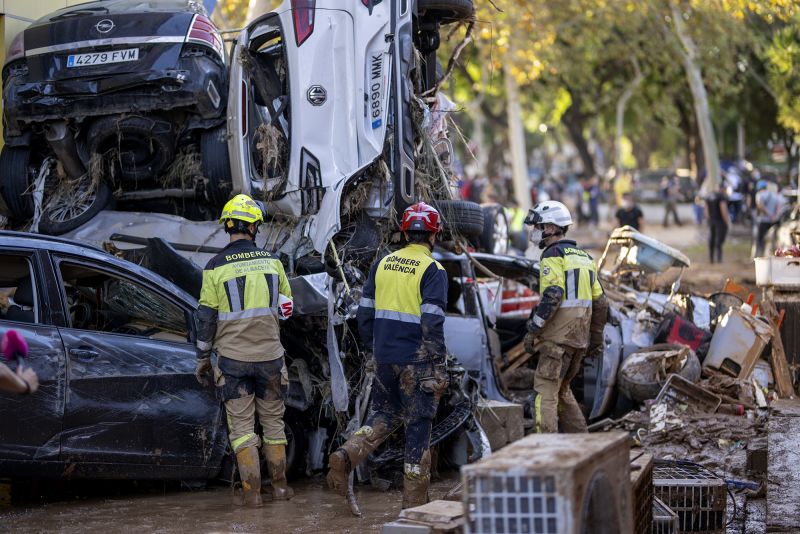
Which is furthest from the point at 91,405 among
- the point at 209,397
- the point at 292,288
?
the point at 292,288

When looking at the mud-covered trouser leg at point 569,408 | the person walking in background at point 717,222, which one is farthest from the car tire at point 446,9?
the person walking in background at point 717,222

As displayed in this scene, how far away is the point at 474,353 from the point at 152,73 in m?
3.26

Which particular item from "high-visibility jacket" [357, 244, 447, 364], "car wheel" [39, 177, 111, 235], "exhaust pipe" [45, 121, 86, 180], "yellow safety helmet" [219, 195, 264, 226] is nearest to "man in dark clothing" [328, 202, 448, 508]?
"high-visibility jacket" [357, 244, 447, 364]

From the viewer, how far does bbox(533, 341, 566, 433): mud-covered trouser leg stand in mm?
8156

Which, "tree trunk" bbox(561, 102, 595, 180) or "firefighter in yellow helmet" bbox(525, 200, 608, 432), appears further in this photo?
"tree trunk" bbox(561, 102, 595, 180)

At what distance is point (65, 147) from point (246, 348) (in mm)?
3194

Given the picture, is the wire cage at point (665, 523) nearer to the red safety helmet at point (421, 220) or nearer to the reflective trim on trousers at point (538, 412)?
the red safety helmet at point (421, 220)

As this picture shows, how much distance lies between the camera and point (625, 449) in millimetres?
4910

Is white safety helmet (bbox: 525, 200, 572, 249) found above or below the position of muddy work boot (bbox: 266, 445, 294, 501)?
above

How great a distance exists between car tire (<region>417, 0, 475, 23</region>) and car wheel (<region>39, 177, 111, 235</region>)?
288cm

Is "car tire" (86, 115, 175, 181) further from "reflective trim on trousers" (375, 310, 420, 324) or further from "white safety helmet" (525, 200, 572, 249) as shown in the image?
"reflective trim on trousers" (375, 310, 420, 324)

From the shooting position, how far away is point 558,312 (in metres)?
8.13

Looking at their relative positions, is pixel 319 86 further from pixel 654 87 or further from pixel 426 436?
pixel 654 87

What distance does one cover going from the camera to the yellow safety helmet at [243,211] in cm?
695
